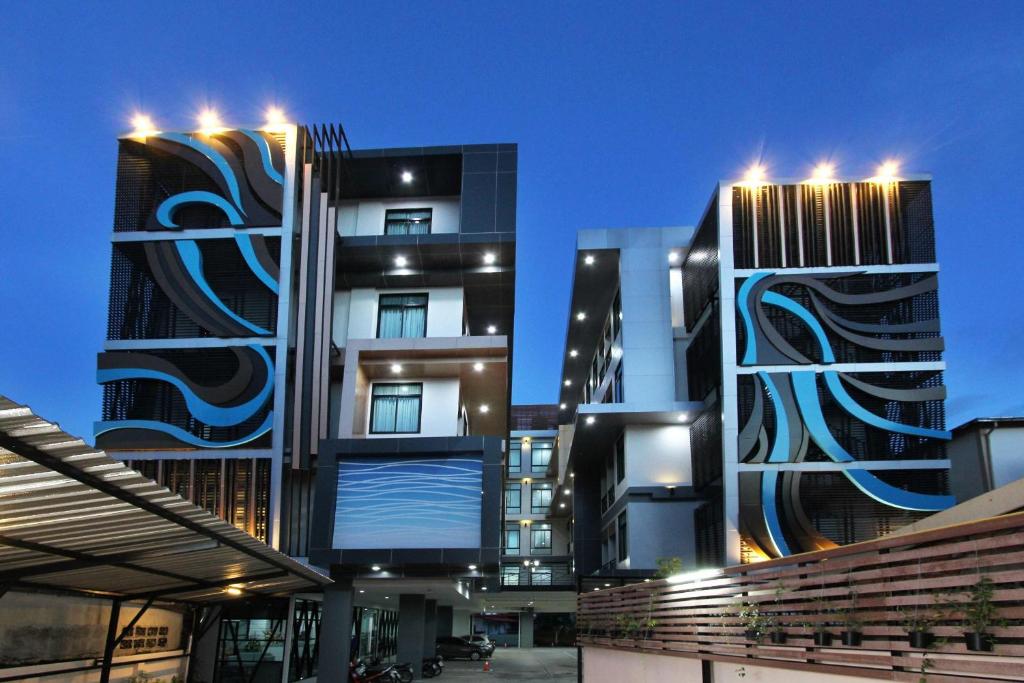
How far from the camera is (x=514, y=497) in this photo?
63.1 m

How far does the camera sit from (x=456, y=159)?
2725 cm

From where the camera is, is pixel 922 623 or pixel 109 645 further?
pixel 109 645

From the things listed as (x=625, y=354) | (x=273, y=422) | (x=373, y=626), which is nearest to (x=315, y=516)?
(x=273, y=422)

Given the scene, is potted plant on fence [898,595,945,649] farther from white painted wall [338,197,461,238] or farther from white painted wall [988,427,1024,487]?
white painted wall [988,427,1024,487]

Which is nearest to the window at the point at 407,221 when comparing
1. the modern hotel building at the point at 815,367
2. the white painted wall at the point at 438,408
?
the white painted wall at the point at 438,408

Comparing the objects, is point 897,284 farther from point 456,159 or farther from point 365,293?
point 365,293

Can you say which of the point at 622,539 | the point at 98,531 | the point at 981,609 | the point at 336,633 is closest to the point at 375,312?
the point at 336,633

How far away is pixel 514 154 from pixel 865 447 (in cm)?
1344

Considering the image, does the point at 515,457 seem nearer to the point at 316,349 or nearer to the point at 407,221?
the point at 407,221

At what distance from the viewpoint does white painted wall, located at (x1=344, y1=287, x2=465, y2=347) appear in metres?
27.3

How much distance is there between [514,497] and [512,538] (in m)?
2.84

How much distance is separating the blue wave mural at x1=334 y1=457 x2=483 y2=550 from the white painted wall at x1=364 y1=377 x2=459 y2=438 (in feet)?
6.65

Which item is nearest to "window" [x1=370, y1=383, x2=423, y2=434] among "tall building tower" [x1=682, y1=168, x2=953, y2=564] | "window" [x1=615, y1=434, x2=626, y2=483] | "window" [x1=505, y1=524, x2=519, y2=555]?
"tall building tower" [x1=682, y1=168, x2=953, y2=564]

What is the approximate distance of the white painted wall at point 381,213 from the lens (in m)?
28.7
